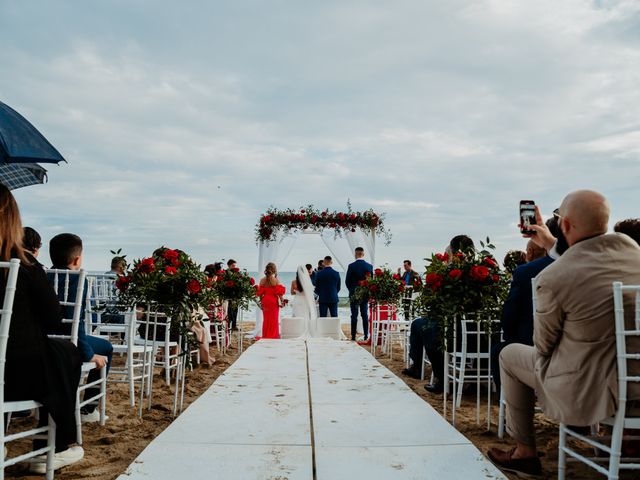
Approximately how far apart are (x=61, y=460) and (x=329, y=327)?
300 inches

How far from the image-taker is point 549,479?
2.73 meters

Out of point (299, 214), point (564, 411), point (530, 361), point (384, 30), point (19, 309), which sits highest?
point (384, 30)

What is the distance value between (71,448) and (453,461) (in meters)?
2.11

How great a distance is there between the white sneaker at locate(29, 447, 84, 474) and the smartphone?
290 centimetres

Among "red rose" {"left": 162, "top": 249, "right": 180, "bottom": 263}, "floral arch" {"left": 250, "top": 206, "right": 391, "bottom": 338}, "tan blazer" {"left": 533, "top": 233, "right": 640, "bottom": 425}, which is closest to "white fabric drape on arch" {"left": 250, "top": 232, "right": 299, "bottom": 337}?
"floral arch" {"left": 250, "top": 206, "right": 391, "bottom": 338}

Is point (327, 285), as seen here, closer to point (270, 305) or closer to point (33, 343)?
point (270, 305)

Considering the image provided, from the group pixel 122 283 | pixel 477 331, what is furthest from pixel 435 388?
pixel 122 283

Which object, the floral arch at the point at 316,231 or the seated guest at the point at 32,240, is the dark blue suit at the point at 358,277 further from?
the seated guest at the point at 32,240

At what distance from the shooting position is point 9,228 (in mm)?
2406

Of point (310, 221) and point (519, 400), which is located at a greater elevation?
point (310, 221)

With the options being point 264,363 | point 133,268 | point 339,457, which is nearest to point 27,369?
point 339,457

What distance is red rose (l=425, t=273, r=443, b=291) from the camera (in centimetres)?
405

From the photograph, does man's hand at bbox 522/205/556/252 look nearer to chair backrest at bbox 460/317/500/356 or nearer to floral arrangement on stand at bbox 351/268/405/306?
chair backrest at bbox 460/317/500/356

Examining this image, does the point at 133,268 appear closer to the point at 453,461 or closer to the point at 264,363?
the point at 264,363
